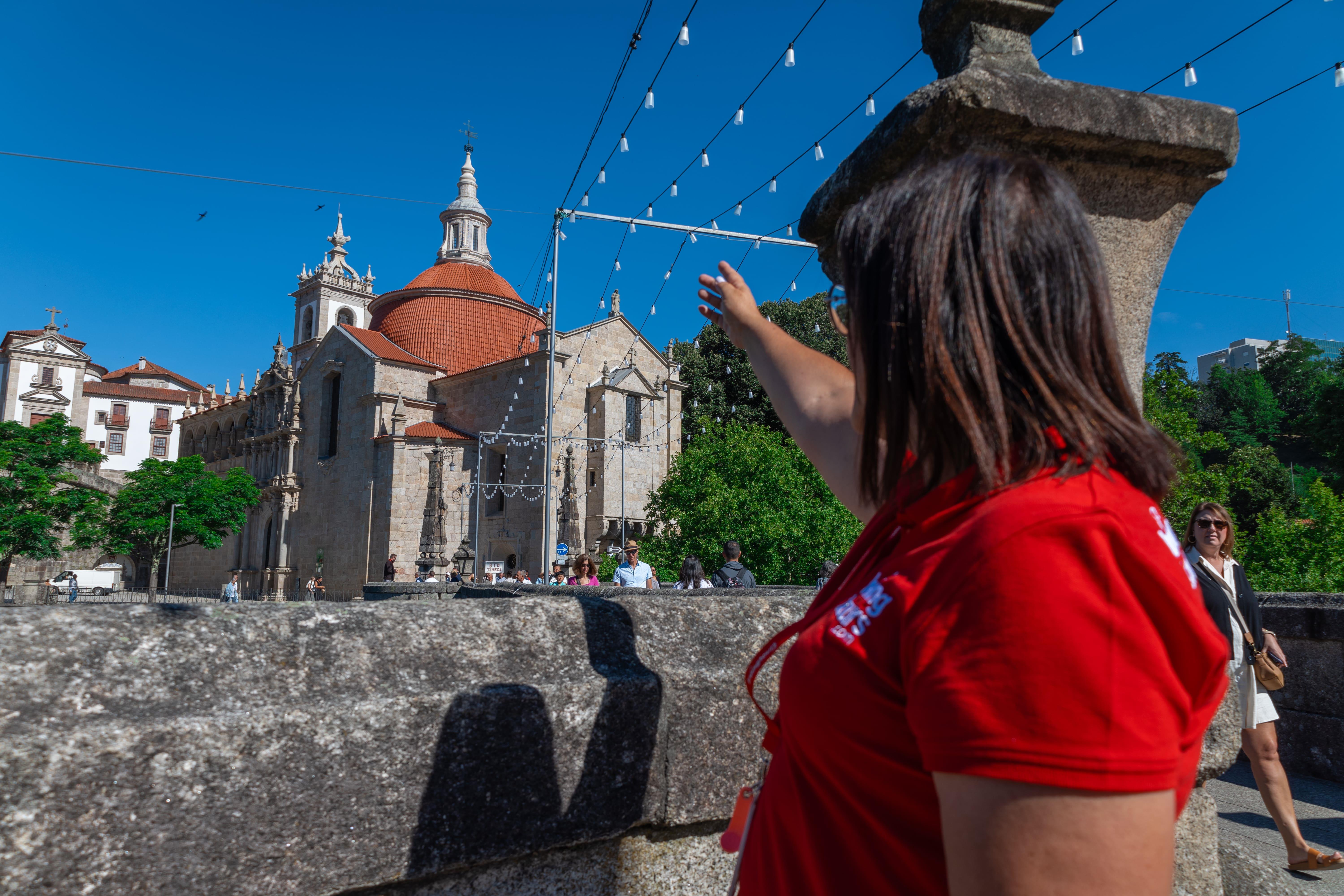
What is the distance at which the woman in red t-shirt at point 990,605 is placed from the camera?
24.0 inches

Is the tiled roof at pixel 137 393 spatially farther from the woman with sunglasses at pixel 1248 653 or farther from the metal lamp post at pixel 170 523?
the woman with sunglasses at pixel 1248 653

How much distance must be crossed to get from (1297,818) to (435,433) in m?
31.3

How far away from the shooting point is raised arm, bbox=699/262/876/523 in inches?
52.1

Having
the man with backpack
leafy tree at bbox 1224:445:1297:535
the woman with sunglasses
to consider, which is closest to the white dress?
the woman with sunglasses

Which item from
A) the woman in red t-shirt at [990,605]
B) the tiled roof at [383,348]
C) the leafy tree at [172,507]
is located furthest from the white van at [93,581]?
the woman in red t-shirt at [990,605]

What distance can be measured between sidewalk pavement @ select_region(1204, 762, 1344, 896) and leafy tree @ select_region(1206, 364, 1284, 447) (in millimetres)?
52815

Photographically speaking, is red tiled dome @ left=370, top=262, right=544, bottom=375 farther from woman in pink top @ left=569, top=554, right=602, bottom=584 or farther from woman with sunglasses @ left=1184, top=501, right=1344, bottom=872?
woman with sunglasses @ left=1184, top=501, right=1344, bottom=872

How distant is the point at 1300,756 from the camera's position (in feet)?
17.7

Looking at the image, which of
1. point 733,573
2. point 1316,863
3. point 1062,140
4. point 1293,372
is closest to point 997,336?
point 1062,140

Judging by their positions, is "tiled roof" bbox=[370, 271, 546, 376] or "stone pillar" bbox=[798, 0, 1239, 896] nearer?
"stone pillar" bbox=[798, 0, 1239, 896]

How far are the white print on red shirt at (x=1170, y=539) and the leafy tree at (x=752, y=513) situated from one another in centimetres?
2231

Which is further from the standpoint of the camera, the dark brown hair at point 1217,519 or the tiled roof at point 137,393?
the tiled roof at point 137,393

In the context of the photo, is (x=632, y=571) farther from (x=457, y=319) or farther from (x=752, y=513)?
(x=457, y=319)

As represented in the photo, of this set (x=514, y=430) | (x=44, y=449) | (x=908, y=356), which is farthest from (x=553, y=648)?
(x=44, y=449)
